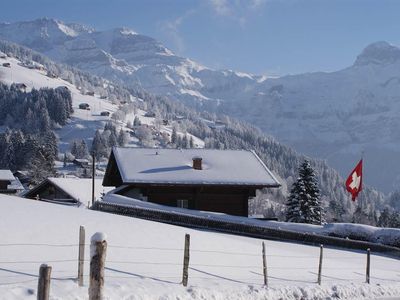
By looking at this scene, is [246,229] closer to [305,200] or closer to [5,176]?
[305,200]

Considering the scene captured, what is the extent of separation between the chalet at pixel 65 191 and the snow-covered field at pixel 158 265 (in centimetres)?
2442

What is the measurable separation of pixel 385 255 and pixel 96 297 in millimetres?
24797

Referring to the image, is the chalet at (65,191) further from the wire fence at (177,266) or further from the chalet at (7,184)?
the chalet at (7,184)

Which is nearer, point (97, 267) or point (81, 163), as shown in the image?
point (97, 267)

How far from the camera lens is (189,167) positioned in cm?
4431

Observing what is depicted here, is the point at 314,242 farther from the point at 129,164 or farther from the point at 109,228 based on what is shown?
the point at 129,164

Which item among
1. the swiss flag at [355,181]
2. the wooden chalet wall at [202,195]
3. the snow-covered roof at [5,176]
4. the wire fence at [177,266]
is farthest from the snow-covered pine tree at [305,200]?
the snow-covered roof at [5,176]

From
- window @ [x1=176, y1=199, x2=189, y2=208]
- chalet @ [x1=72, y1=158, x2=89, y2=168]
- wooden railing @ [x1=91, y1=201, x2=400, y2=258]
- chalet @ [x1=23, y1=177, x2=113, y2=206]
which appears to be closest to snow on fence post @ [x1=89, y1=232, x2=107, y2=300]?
wooden railing @ [x1=91, y1=201, x2=400, y2=258]

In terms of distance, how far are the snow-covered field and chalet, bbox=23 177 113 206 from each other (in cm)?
2442

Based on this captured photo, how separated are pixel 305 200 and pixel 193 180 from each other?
21391mm

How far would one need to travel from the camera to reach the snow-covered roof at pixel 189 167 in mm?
42031

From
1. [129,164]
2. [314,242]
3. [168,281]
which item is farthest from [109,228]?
→ [129,164]

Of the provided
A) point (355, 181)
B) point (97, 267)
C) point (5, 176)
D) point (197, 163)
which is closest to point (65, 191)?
point (197, 163)

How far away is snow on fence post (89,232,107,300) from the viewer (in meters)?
9.02
